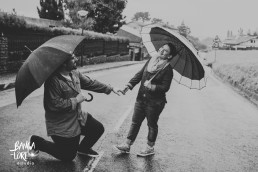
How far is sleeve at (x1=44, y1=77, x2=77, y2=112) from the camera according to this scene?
420 centimetres

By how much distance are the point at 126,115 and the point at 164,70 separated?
373cm

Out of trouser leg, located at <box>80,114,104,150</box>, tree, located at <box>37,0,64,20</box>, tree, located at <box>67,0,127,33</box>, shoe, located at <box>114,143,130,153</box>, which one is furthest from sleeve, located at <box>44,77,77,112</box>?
tree, located at <box>37,0,64,20</box>

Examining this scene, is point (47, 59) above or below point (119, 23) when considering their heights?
below

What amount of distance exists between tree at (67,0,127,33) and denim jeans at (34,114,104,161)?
1435 inches

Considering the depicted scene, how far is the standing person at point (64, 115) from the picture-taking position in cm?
424

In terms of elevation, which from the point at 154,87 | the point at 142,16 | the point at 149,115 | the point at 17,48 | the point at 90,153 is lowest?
the point at 90,153

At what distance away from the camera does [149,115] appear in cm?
510

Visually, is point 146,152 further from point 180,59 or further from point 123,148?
point 180,59

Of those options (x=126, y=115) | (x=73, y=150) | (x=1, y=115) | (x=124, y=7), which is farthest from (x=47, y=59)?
(x=124, y=7)

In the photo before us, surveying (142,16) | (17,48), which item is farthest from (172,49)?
(142,16)

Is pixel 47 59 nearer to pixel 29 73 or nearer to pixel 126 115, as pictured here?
pixel 29 73

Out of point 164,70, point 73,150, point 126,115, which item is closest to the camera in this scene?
point 73,150

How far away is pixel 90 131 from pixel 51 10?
48372 millimetres

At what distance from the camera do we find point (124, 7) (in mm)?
46500
